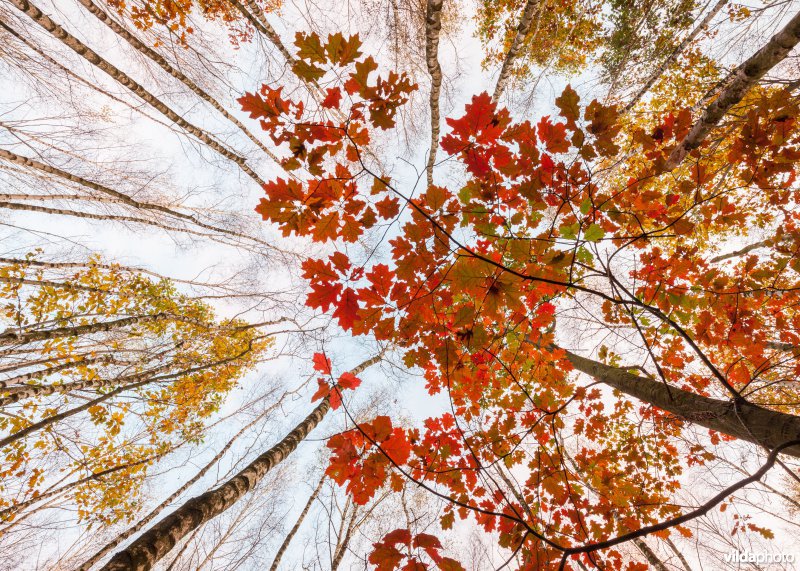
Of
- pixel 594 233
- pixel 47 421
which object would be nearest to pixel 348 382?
pixel 594 233

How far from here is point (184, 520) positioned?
1.46 metres

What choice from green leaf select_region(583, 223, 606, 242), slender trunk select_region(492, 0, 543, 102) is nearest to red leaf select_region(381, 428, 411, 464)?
green leaf select_region(583, 223, 606, 242)

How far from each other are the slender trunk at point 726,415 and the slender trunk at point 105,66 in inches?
149

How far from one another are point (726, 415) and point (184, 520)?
2.95 meters

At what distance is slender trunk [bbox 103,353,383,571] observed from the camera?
120 cm

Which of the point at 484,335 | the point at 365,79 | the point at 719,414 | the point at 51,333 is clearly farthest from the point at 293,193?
the point at 51,333

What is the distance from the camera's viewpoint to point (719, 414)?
1660 mm

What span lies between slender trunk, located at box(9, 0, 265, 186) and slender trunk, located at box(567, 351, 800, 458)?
3.78 meters

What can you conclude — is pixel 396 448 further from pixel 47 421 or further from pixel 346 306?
pixel 47 421

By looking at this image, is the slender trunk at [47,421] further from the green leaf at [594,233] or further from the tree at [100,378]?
the green leaf at [594,233]

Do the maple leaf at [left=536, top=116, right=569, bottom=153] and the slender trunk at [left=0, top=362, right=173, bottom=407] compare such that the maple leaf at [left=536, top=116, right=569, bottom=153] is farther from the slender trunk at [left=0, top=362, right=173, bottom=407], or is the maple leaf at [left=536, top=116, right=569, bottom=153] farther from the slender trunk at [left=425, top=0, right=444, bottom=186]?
the slender trunk at [left=0, top=362, right=173, bottom=407]

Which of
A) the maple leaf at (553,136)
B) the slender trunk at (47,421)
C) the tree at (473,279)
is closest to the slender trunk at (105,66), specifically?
the tree at (473,279)

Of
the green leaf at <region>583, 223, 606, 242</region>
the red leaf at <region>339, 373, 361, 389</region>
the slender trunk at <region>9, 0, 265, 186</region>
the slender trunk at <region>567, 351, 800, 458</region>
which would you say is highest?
the slender trunk at <region>9, 0, 265, 186</region>

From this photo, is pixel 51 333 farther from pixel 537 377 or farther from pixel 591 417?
pixel 591 417
